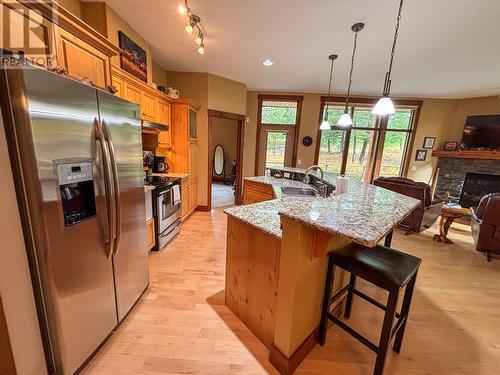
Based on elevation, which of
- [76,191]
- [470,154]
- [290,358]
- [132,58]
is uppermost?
[132,58]

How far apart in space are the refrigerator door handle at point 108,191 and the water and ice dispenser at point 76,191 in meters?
0.08

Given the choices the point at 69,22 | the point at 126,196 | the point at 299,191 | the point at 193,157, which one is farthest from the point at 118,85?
the point at 299,191

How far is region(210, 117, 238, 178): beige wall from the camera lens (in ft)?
26.4

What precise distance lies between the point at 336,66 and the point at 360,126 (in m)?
2.29

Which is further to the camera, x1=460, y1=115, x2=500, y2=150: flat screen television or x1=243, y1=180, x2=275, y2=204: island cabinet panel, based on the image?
x1=460, y1=115, x2=500, y2=150: flat screen television

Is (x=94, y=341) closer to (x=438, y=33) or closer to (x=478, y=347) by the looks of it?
(x=478, y=347)

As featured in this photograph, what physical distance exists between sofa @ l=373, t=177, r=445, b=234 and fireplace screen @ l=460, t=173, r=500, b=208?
1.64 meters

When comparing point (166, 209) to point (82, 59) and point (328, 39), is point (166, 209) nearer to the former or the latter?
point (82, 59)

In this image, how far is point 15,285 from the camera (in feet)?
3.24

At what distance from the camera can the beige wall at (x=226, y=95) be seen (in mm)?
4109

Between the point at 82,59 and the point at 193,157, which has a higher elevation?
the point at 82,59

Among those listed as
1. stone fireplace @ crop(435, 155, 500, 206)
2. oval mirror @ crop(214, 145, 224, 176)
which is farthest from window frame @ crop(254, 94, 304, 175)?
stone fireplace @ crop(435, 155, 500, 206)

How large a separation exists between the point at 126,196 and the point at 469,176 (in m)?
6.78

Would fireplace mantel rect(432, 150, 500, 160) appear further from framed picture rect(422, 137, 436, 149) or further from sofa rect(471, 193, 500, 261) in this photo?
sofa rect(471, 193, 500, 261)
